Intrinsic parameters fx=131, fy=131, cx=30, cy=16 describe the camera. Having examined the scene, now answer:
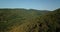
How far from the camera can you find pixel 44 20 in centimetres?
1497

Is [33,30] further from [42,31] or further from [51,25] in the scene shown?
[51,25]

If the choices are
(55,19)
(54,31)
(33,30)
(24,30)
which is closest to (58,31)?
(54,31)

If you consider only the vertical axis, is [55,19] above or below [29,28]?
above

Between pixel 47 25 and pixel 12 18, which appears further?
pixel 12 18

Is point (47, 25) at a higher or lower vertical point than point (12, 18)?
higher

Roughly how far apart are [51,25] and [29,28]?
107 inches

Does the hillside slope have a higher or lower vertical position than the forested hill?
higher

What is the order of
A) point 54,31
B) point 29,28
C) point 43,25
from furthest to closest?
1. point 29,28
2. point 43,25
3. point 54,31

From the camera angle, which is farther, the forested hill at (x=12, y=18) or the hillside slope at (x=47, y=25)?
the forested hill at (x=12, y=18)

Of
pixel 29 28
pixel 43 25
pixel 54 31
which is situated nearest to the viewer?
pixel 54 31

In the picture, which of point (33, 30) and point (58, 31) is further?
point (33, 30)

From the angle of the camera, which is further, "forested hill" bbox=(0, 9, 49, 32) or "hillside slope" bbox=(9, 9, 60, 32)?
"forested hill" bbox=(0, 9, 49, 32)

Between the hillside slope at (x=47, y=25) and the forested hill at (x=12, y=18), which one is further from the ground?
the hillside slope at (x=47, y=25)

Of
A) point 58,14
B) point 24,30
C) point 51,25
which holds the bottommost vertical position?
point 24,30
